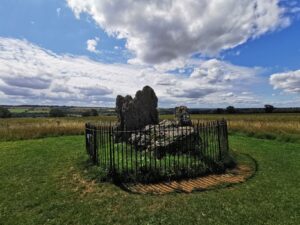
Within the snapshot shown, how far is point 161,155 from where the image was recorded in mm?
9383

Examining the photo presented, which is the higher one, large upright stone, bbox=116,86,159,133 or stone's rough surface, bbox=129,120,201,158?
large upright stone, bbox=116,86,159,133

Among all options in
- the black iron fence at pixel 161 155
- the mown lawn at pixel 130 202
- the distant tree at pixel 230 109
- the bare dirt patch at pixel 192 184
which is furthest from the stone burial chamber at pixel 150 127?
the distant tree at pixel 230 109

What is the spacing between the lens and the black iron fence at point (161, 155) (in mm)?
8016

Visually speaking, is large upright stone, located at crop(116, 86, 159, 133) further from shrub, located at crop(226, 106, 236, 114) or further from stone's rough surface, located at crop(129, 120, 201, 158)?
shrub, located at crop(226, 106, 236, 114)

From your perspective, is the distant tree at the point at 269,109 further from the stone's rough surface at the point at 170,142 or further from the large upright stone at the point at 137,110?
the stone's rough surface at the point at 170,142

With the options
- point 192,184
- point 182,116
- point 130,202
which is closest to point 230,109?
point 182,116

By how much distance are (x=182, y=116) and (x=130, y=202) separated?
8.16 metres

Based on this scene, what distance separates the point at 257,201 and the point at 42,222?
15.9 feet

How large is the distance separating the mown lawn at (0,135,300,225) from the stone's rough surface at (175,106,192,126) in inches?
201

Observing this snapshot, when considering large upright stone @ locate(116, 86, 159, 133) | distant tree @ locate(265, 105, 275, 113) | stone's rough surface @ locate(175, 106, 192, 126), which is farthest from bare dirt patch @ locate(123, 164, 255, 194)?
distant tree @ locate(265, 105, 275, 113)

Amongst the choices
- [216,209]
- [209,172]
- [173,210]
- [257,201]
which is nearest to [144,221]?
[173,210]

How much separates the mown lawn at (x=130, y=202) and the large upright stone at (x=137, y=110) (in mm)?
4530

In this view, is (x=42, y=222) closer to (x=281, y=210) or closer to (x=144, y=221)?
(x=144, y=221)

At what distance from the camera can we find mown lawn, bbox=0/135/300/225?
541 centimetres
